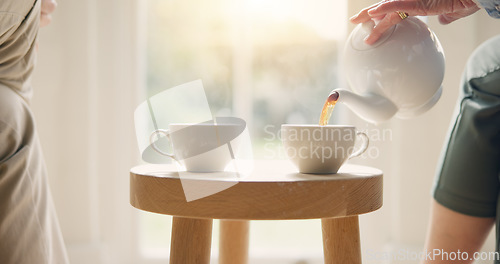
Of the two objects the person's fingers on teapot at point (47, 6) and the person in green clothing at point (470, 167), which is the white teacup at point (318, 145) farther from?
the person's fingers on teapot at point (47, 6)

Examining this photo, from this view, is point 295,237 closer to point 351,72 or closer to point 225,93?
point 225,93

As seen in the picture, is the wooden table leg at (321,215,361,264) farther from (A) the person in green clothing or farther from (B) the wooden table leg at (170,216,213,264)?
(A) the person in green clothing

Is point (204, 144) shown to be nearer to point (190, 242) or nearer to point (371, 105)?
point (190, 242)

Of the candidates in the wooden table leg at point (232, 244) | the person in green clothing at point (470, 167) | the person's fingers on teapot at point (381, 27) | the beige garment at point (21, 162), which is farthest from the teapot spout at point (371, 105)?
the beige garment at point (21, 162)

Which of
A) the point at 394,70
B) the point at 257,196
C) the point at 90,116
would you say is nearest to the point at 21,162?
the point at 257,196

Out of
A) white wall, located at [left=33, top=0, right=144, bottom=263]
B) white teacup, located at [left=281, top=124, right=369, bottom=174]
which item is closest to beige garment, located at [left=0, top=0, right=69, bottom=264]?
white teacup, located at [left=281, top=124, right=369, bottom=174]

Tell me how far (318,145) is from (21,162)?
0.51 metres

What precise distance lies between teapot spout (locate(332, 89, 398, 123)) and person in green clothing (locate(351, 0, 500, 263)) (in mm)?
244

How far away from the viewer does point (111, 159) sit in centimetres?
178

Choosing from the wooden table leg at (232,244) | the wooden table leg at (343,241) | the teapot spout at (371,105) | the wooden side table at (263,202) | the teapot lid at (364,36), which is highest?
the teapot lid at (364,36)

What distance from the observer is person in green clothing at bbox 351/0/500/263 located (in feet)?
3.50

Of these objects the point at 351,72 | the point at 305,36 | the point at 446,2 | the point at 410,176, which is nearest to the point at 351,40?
the point at 351,72

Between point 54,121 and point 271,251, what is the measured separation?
3.04 feet

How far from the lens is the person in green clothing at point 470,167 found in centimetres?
107
